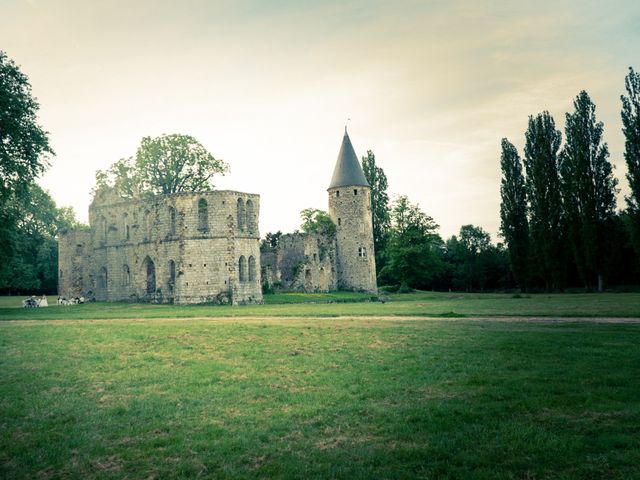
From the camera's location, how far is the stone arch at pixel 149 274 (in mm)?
45469

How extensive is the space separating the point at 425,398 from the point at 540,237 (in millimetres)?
47665

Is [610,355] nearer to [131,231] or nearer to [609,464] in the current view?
[609,464]

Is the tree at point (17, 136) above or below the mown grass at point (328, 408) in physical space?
above

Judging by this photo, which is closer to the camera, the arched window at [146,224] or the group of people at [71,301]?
the group of people at [71,301]

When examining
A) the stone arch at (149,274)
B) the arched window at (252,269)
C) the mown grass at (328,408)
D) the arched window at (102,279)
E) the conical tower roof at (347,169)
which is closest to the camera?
the mown grass at (328,408)

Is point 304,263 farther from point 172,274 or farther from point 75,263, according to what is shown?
point 75,263

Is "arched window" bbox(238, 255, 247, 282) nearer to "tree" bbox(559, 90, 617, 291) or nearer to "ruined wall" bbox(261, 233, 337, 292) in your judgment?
"ruined wall" bbox(261, 233, 337, 292)

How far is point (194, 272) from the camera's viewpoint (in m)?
40.8

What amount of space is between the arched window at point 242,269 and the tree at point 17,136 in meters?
15.4

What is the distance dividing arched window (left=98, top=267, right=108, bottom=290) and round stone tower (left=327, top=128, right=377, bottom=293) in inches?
908

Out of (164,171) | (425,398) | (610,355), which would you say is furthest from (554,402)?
(164,171)

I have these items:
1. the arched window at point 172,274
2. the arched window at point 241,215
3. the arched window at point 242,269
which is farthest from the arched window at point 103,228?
the arched window at point 242,269

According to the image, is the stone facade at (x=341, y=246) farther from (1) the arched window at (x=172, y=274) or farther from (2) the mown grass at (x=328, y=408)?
(2) the mown grass at (x=328, y=408)

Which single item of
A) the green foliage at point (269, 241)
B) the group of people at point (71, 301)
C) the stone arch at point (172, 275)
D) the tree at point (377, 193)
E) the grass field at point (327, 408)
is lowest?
the grass field at point (327, 408)
